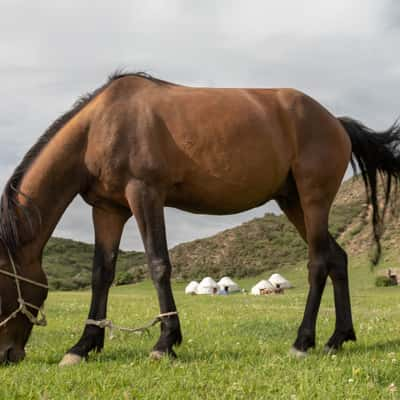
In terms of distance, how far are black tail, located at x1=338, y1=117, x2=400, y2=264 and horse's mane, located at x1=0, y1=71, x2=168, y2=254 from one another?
3.25m

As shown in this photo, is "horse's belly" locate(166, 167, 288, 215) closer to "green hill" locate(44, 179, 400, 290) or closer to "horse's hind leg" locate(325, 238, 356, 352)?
"horse's hind leg" locate(325, 238, 356, 352)

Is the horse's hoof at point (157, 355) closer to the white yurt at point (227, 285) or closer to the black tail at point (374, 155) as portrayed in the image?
the black tail at point (374, 155)

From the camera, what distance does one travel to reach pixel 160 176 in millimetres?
5785

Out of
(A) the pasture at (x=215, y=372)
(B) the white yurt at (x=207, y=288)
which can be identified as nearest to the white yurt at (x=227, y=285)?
(B) the white yurt at (x=207, y=288)

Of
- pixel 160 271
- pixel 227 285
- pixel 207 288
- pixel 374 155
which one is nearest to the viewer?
pixel 160 271

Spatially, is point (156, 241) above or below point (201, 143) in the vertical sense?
below

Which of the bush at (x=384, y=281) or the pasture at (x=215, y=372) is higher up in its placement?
the pasture at (x=215, y=372)

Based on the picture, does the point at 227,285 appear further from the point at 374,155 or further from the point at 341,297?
the point at 341,297

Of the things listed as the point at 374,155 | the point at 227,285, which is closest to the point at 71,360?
the point at 374,155

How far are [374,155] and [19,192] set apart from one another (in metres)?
4.62

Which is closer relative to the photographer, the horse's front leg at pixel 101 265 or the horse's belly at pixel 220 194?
the horse's belly at pixel 220 194

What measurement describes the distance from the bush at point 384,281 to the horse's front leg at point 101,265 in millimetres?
25791

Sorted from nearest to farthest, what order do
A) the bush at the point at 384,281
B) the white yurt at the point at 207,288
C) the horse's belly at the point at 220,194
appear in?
the horse's belly at the point at 220,194 → the bush at the point at 384,281 → the white yurt at the point at 207,288

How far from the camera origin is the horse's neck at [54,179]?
5869mm
